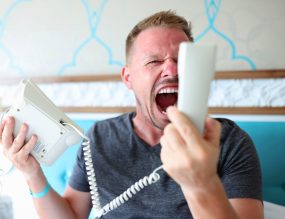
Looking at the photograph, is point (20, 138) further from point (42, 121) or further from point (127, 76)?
point (127, 76)

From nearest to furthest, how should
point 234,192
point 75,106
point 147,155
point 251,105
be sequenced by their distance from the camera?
point 234,192, point 147,155, point 251,105, point 75,106

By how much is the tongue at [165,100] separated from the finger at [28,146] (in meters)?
0.38

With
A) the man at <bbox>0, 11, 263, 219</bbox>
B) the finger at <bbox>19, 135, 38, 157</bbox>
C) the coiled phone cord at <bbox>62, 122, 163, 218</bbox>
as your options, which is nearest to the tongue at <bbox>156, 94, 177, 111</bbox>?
the man at <bbox>0, 11, 263, 219</bbox>

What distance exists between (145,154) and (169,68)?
11.2 inches

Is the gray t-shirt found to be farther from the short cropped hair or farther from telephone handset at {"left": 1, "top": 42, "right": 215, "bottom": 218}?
the short cropped hair

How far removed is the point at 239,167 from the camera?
2.78ft

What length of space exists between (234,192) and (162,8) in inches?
31.7

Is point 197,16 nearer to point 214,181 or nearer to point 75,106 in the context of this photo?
point 75,106

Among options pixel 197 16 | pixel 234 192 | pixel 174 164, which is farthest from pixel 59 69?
pixel 174 164

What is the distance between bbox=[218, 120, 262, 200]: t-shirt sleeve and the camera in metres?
0.82

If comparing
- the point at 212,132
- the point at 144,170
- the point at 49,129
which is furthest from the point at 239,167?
the point at 49,129

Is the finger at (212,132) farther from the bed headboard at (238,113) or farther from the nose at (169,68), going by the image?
the bed headboard at (238,113)

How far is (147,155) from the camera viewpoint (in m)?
0.96

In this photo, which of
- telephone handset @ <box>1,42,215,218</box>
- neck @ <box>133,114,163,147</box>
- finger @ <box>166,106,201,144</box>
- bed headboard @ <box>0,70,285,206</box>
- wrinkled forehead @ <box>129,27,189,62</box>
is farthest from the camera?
bed headboard @ <box>0,70,285,206</box>
